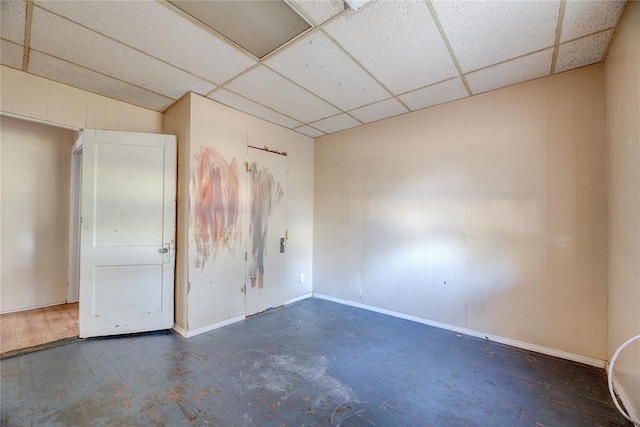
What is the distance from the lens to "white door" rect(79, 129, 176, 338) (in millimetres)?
2807

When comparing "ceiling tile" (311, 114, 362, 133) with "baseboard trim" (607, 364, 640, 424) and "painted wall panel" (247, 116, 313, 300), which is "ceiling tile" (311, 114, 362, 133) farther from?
"baseboard trim" (607, 364, 640, 424)

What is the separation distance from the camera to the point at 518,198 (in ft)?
8.96

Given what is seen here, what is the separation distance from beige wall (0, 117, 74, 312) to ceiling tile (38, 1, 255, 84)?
2.92 meters

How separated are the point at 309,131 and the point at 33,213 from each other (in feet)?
13.4

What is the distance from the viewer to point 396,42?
6.97 ft

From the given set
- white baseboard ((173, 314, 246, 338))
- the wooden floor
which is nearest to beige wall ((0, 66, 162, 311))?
the wooden floor

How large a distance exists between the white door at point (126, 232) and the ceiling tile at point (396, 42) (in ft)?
7.59

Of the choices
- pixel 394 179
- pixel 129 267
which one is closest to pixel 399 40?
pixel 394 179

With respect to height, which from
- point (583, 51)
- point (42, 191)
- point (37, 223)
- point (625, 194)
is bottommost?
point (37, 223)

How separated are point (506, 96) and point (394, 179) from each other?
147 cm

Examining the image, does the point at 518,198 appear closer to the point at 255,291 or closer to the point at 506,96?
the point at 506,96

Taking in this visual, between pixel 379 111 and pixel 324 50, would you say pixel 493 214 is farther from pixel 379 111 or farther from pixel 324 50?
pixel 324 50

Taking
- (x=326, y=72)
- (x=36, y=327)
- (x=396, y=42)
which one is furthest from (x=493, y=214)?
(x=36, y=327)

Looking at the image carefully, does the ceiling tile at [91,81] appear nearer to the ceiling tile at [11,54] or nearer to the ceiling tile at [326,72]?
the ceiling tile at [11,54]
